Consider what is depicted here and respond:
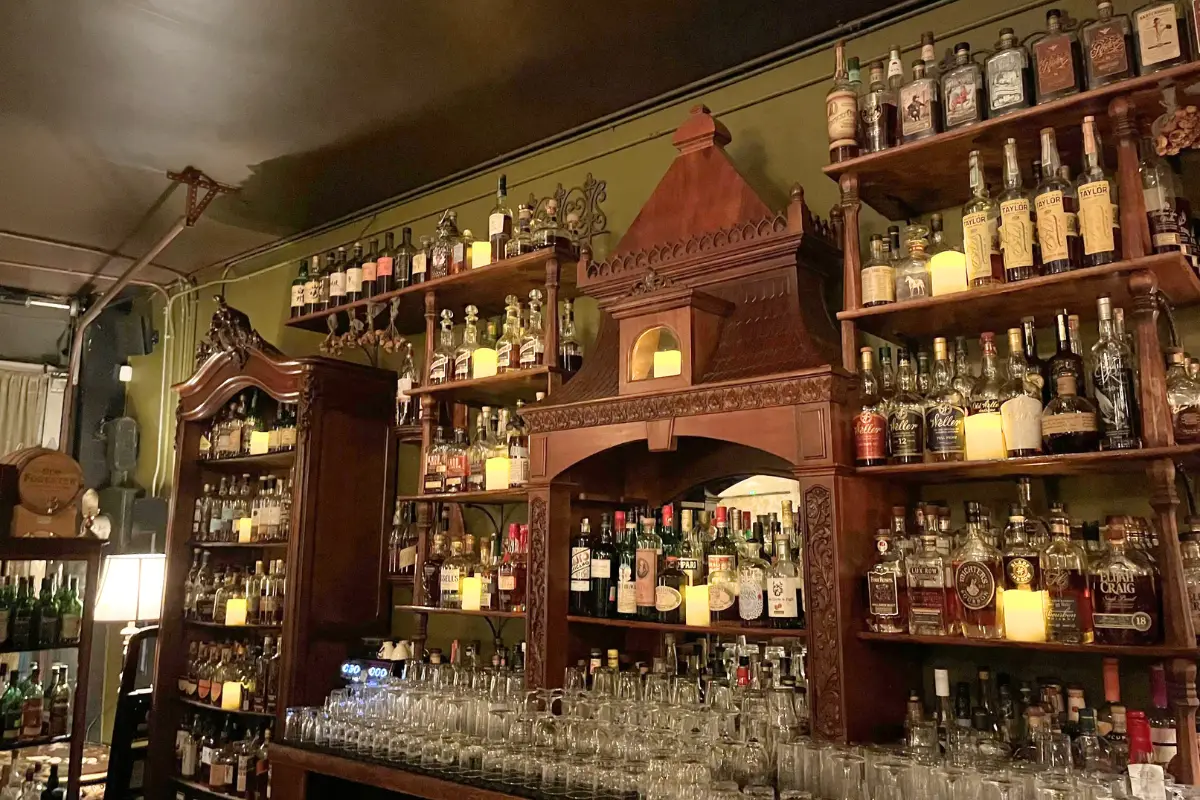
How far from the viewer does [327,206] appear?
4.34 meters

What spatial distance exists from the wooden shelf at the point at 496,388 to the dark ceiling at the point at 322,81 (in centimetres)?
105

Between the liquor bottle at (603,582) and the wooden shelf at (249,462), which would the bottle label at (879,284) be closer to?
the liquor bottle at (603,582)

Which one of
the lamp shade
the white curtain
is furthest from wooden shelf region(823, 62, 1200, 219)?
the white curtain

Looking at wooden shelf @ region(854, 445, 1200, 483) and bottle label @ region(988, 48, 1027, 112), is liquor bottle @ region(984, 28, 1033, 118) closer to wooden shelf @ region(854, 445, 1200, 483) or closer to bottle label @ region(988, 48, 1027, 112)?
bottle label @ region(988, 48, 1027, 112)

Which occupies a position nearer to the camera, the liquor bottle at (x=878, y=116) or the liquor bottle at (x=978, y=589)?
the liquor bottle at (x=978, y=589)

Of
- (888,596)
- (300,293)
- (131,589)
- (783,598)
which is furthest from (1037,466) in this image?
(131,589)

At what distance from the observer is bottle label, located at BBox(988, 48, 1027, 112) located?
2121 mm

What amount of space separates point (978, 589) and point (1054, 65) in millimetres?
1235

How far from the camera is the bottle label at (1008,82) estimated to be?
212 cm

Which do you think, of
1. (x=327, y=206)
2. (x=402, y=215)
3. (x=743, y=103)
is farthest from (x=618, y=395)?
(x=327, y=206)

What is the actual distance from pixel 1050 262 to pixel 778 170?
109 centimetres

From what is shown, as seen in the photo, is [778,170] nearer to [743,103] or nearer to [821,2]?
[743,103]

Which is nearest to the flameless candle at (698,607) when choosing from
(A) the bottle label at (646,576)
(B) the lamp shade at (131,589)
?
(A) the bottle label at (646,576)

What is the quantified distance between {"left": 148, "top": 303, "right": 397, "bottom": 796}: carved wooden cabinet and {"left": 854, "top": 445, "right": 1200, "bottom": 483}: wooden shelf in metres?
2.26
